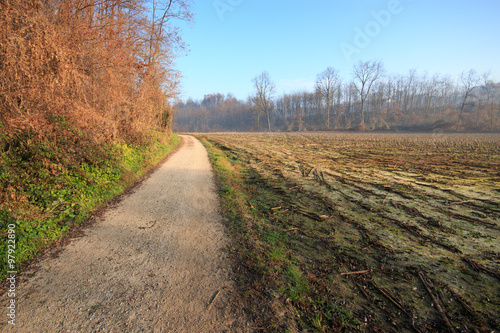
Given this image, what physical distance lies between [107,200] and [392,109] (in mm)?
76705

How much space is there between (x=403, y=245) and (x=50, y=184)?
761 centimetres

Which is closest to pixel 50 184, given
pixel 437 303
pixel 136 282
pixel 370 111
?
pixel 136 282

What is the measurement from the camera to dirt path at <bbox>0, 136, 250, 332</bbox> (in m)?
2.40

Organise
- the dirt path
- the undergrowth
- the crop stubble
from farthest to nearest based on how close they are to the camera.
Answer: the undergrowth < the crop stubble < the dirt path

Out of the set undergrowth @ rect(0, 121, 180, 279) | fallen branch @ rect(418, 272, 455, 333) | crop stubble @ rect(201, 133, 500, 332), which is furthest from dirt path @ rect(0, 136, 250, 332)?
fallen branch @ rect(418, 272, 455, 333)

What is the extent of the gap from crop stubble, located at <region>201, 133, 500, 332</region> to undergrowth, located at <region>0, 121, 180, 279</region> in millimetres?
4371

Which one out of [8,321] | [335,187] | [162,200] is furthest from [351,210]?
[8,321]

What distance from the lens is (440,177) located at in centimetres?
812

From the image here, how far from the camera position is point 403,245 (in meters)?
4.01

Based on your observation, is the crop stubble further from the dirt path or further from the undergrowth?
the undergrowth

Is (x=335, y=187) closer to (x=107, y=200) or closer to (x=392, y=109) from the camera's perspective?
(x=107, y=200)

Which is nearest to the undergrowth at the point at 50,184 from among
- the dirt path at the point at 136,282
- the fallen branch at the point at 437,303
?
the dirt path at the point at 136,282

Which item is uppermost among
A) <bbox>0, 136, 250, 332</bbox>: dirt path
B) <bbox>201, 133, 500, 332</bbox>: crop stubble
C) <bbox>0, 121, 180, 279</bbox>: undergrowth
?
<bbox>0, 121, 180, 279</bbox>: undergrowth

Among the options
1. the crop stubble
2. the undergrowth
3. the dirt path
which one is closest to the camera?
the dirt path
